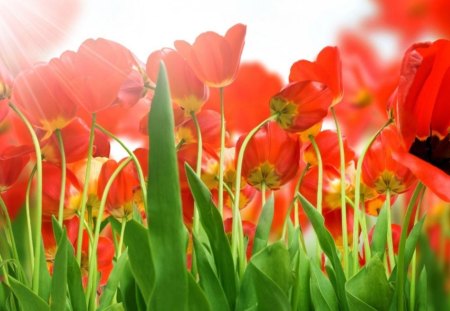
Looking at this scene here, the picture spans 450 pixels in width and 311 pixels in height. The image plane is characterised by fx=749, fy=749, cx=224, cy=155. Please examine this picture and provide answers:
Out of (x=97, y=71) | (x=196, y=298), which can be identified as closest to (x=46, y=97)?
(x=97, y=71)

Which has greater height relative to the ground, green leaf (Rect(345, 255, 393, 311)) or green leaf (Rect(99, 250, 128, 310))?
green leaf (Rect(99, 250, 128, 310))

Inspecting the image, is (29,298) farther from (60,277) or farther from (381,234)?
(381,234)

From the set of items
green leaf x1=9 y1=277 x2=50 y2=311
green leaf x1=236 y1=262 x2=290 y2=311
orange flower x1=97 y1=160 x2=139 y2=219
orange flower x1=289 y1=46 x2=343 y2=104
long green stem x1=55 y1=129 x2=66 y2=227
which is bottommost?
green leaf x1=236 y1=262 x2=290 y2=311

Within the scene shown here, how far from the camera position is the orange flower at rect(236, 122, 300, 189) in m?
0.39

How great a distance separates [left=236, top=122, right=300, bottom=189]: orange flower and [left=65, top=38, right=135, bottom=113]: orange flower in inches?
3.1

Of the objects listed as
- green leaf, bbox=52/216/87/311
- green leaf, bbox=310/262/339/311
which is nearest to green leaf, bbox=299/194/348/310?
→ green leaf, bbox=310/262/339/311

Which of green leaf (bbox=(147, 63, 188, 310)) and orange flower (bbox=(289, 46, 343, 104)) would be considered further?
orange flower (bbox=(289, 46, 343, 104))

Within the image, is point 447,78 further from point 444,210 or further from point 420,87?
point 444,210

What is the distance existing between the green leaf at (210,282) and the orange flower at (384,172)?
0.11 metres

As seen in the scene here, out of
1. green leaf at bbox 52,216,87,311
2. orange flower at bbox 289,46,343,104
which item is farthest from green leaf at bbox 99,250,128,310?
orange flower at bbox 289,46,343,104

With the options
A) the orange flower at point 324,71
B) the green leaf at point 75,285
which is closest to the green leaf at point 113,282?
the green leaf at point 75,285

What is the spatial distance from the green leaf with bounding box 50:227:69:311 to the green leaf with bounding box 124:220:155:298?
25 millimetres

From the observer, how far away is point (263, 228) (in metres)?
0.36

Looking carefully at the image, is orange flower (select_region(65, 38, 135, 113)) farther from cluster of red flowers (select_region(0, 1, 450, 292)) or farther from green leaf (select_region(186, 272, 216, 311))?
green leaf (select_region(186, 272, 216, 311))
